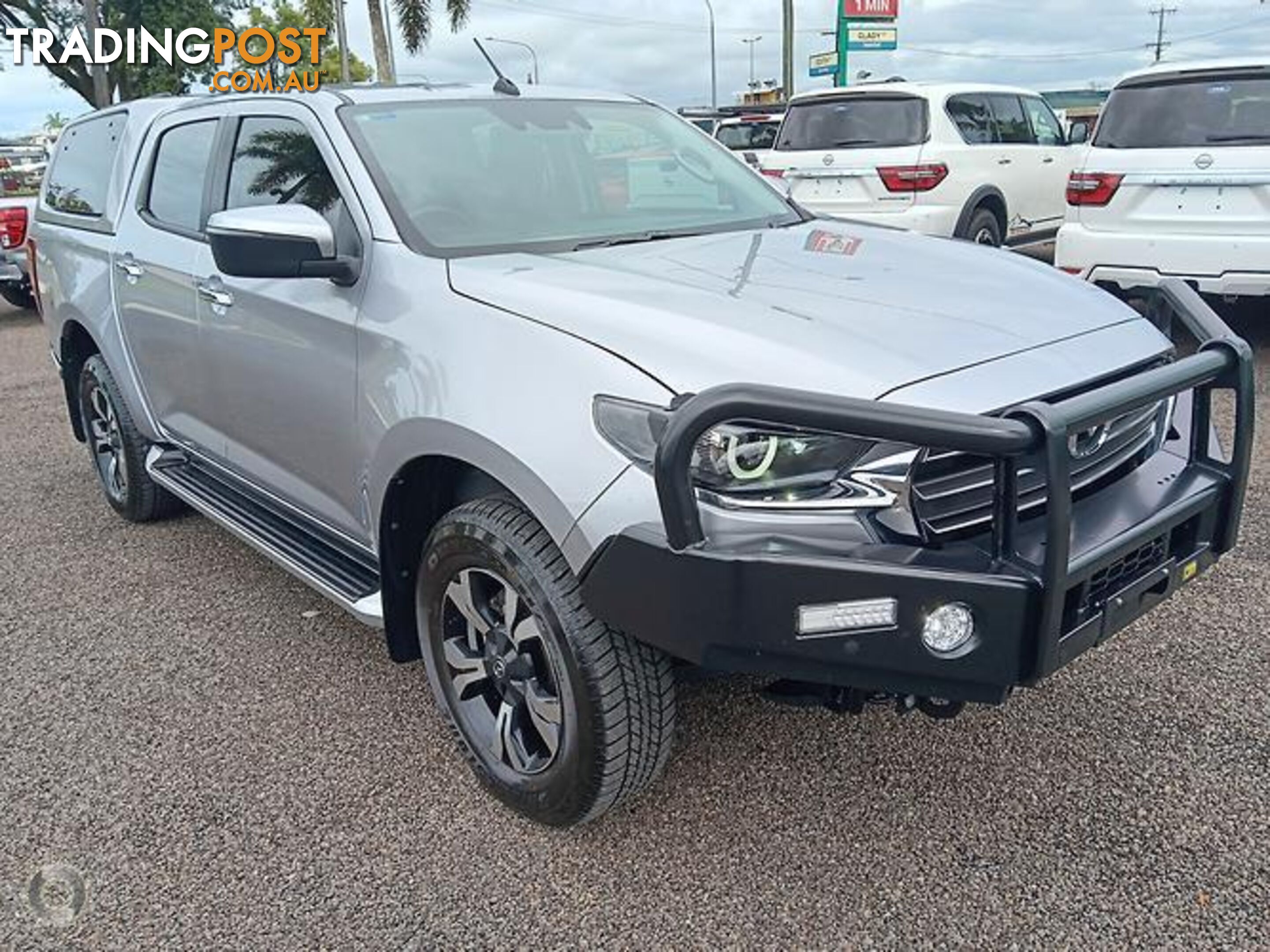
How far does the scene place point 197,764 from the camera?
9.96ft

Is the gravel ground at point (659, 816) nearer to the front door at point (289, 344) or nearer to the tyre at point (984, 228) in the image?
the front door at point (289, 344)

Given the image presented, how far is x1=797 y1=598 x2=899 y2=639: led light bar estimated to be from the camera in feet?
6.69

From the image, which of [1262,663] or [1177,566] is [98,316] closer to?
[1177,566]

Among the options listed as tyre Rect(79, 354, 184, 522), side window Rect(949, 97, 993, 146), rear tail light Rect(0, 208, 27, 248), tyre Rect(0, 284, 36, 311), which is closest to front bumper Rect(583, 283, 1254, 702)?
tyre Rect(79, 354, 184, 522)

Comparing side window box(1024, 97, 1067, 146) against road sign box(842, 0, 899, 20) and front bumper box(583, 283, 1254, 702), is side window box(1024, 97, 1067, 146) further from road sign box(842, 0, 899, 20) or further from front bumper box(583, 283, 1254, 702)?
road sign box(842, 0, 899, 20)

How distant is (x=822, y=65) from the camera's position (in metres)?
29.8

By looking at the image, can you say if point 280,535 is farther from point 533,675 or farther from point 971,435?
point 971,435

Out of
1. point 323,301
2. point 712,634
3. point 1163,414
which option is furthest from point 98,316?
point 1163,414

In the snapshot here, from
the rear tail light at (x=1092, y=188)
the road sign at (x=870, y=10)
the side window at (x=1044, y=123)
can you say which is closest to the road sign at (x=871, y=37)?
the road sign at (x=870, y=10)

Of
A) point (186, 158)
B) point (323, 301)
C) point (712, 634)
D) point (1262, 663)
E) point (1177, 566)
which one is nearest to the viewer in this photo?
point (712, 634)

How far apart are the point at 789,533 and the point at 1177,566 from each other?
94cm

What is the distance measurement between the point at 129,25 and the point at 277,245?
29332mm

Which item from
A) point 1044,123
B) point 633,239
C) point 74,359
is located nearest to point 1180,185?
point 633,239

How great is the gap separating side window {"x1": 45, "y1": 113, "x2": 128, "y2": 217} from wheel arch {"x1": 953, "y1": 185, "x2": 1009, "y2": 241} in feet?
21.3
